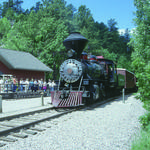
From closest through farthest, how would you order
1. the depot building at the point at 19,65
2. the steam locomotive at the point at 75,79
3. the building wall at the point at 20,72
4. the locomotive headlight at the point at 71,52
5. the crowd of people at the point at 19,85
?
1. the steam locomotive at the point at 75,79
2. the locomotive headlight at the point at 71,52
3. the crowd of people at the point at 19,85
4. the depot building at the point at 19,65
5. the building wall at the point at 20,72

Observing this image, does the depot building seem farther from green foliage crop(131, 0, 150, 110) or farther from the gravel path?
the gravel path

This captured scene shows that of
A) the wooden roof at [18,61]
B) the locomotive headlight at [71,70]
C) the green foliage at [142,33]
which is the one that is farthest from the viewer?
the wooden roof at [18,61]

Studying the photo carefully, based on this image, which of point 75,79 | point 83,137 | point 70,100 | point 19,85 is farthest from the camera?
point 19,85

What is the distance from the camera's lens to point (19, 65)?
22.7 m

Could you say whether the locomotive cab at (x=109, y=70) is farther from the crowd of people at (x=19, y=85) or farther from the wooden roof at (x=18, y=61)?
the wooden roof at (x=18, y=61)

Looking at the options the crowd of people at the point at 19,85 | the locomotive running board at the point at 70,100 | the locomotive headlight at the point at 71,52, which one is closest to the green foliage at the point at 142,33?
the locomotive headlight at the point at 71,52

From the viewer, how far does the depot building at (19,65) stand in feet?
72.5

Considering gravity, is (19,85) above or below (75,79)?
below

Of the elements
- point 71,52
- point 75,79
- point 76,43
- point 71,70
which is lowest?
point 75,79

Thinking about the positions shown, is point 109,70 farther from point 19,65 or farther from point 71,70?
point 19,65

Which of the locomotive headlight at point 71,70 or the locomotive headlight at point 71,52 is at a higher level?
the locomotive headlight at point 71,52

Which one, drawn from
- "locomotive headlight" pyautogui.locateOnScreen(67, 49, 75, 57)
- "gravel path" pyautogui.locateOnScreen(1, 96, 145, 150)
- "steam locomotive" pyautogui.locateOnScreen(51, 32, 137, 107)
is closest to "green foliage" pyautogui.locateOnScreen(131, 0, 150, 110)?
"steam locomotive" pyautogui.locateOnScreen(51, 32, 137, 107)

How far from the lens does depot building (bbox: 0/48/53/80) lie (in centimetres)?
2211

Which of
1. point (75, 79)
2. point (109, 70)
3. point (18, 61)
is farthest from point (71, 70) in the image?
point (18, 61)
